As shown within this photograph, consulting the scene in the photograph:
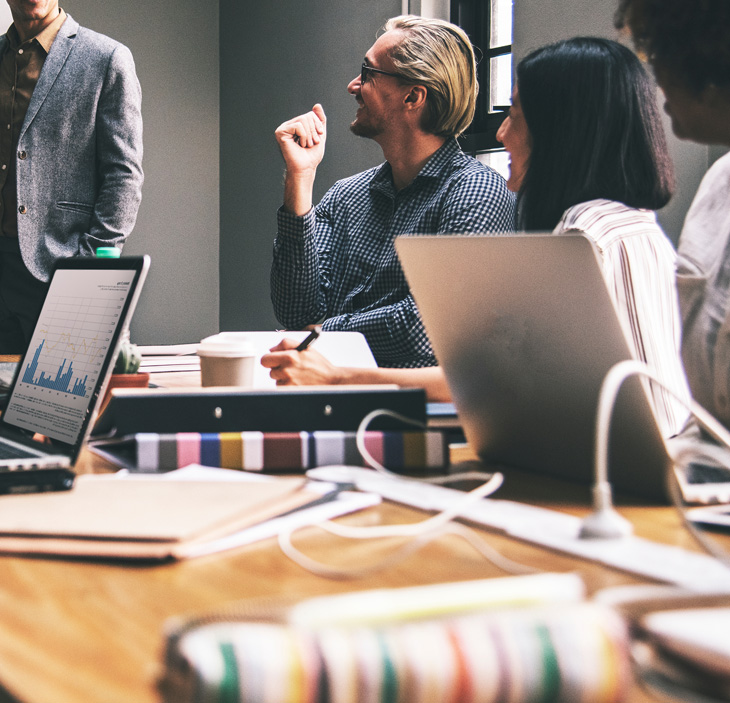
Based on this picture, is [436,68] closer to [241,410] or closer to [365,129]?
[365,129]

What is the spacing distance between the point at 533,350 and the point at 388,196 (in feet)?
4.47

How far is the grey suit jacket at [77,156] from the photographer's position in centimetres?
247

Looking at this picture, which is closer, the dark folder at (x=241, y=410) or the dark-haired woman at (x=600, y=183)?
the dark folder at (x=241, y=410)

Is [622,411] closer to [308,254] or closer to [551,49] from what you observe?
[551,49]

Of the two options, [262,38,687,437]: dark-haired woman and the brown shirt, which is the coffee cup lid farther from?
the brown shirt

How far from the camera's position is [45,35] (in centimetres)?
254

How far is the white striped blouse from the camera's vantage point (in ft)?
3.64

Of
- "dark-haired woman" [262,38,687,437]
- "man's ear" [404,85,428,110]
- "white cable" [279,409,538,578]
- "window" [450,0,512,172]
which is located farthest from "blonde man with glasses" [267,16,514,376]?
"white cable" [279,409,538,578]

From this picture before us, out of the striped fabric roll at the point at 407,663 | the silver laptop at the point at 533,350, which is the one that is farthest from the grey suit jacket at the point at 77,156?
the striped fabric roll at the point at 407,663

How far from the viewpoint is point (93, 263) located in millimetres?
992

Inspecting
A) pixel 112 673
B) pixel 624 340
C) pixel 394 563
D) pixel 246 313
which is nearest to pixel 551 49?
pixel 624 340

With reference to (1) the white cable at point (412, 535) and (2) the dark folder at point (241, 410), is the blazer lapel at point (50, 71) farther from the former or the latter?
(1) the white cable at point (412, 535)

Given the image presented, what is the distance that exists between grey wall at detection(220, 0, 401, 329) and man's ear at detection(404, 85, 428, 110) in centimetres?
113

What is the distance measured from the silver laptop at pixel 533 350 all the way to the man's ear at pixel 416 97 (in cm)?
132
